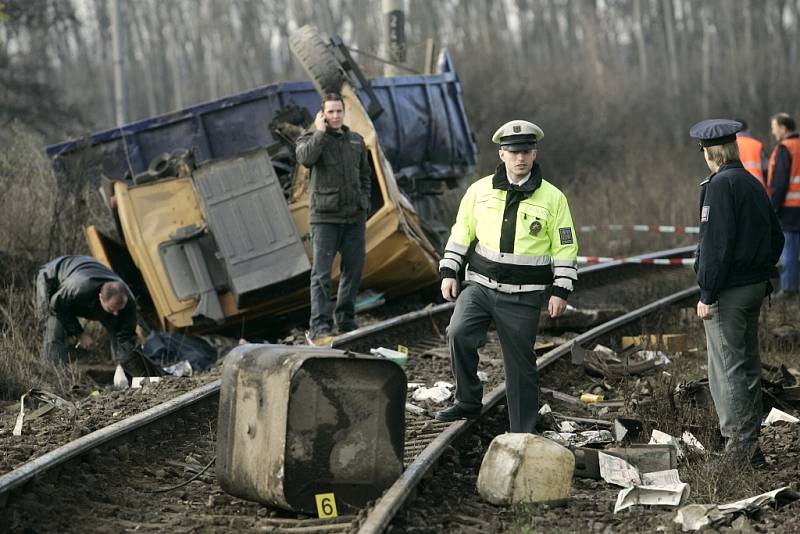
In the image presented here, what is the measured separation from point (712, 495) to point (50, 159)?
10.0 meters

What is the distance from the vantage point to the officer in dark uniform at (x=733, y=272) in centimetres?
577

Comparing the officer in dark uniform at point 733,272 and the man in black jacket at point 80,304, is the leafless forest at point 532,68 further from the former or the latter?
the officer in dark uniform at point 733,272

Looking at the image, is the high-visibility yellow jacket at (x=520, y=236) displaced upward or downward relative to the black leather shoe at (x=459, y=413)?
upward

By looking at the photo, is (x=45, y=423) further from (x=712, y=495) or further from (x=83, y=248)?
(x=83, y=248)

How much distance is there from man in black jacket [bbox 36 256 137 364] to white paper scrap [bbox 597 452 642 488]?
457 cm

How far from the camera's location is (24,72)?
2342 centimetres

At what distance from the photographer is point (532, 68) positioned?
1174 inches

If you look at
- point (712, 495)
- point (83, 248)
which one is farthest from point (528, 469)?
point (83, 248)

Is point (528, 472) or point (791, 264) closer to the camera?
point (528, 472)

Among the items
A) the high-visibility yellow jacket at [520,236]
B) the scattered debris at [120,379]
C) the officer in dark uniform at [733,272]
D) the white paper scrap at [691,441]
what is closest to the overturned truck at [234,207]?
the scattered debris at [120,379]

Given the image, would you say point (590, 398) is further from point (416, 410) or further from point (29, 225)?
point (29, 225)

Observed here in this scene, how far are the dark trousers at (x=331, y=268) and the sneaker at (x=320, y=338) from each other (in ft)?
0.06

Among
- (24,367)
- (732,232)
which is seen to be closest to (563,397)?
(732,232)

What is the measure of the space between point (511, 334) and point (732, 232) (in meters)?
1.34
